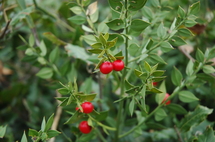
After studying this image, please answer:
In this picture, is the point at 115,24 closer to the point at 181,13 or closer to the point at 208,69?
the point at 181,13

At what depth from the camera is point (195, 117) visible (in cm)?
88

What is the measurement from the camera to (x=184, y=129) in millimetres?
919

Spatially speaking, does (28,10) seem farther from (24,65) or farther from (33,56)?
(24,65)

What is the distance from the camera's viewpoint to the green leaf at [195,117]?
870mm

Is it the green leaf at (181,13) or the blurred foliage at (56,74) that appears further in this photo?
the blurred foliage at (56,74)

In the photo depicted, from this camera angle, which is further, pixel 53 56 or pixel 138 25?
pixel 53 56

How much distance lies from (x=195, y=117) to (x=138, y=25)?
47 cm

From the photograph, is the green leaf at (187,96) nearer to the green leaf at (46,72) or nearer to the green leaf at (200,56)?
the green leaf at (200,56)

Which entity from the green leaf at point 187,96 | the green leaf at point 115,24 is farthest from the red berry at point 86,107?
the green leaf at point 187,96

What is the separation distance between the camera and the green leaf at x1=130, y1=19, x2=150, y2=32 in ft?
2.04

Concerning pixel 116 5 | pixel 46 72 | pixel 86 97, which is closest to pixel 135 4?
pixel 116 5

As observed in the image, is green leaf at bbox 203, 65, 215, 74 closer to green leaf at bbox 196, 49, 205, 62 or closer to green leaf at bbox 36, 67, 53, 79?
green leaf at bbox 196, 49, 205, 62

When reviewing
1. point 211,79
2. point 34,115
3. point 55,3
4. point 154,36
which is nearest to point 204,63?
point 211,79

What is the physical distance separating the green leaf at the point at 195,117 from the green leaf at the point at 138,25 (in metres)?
0.45
